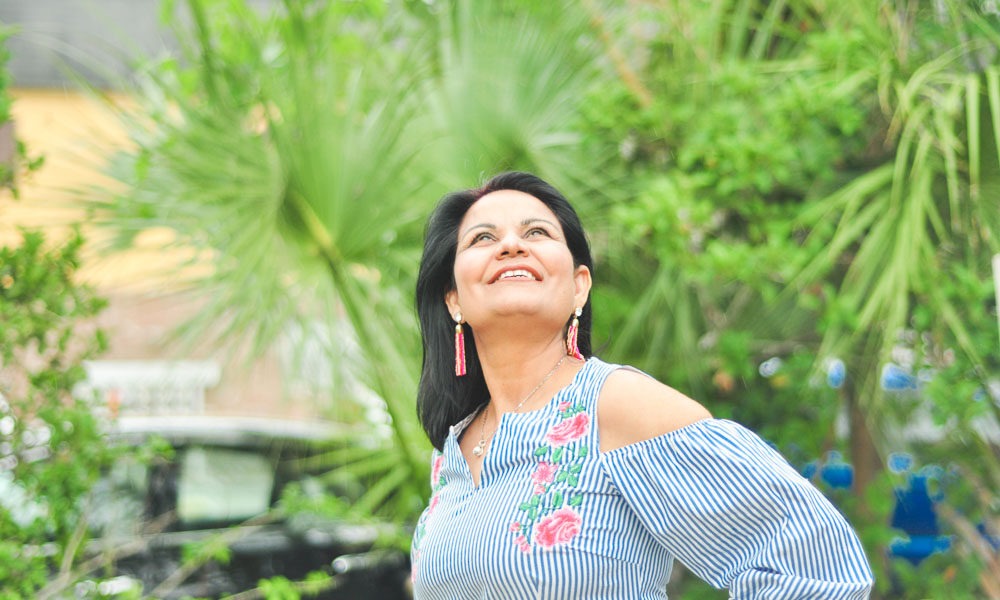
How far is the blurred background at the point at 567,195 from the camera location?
3031 millimetres

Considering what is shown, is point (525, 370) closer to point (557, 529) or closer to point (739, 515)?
point (557, 529)

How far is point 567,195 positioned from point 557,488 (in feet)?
6.62

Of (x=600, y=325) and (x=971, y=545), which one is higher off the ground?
(x=600, y=325)

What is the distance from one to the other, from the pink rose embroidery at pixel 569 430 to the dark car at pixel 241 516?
2.90 m

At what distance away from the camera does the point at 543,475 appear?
1588 millimetres

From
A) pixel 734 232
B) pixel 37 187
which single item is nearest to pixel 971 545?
pixel 734 232

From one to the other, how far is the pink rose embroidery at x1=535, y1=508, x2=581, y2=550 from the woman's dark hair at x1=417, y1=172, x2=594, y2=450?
403 mm

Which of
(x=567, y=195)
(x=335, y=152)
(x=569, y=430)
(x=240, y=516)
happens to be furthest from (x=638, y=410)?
(x=240, y=516)

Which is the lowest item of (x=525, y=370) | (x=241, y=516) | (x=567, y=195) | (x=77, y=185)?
(x=241, y=516)

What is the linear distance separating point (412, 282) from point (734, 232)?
97cm

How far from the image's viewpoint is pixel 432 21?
3.53m

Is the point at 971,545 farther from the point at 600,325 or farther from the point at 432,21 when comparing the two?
the point at 432,21

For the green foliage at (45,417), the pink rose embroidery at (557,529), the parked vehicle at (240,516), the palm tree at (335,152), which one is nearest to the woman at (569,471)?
the pink rose embroidery at (557,529)

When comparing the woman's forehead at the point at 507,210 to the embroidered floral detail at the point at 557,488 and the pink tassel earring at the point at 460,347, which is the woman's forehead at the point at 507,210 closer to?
the pink tassel earring at the point at 460,347
